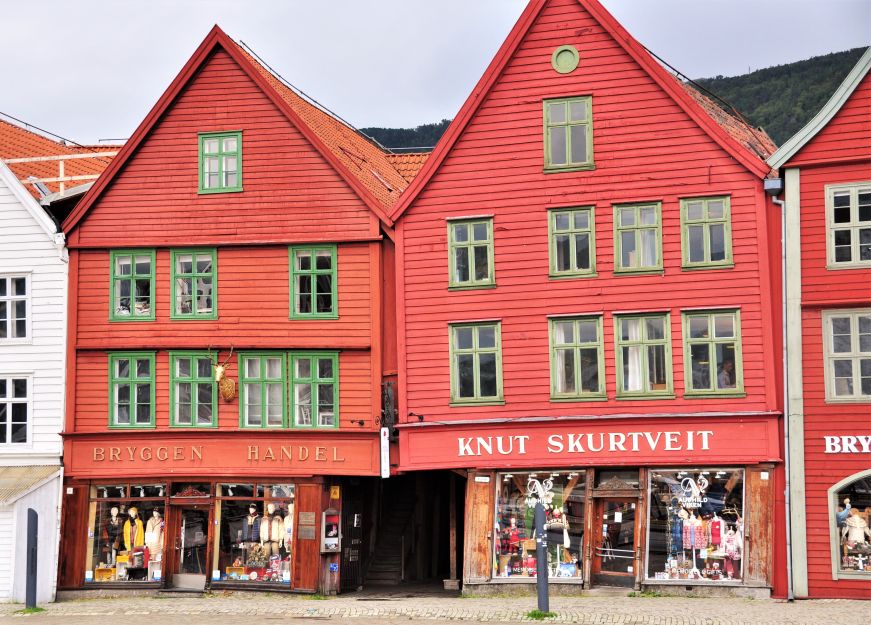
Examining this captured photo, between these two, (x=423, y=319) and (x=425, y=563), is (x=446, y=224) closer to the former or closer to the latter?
(x=423, y=319)

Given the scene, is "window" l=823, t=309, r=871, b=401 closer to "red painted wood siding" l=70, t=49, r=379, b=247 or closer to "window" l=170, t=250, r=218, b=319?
"red painted wood siding" l=70, t=49, r=379, b=247

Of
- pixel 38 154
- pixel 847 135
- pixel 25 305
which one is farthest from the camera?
pixel 38 154

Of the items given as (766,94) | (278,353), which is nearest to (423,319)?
(278,353)

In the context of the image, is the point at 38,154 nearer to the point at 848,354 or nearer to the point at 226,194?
the point at 226,194

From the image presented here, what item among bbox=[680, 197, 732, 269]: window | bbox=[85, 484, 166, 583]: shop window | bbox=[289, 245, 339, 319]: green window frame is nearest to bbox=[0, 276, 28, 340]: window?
bbox=[85, 484, 166, 583]: shop window

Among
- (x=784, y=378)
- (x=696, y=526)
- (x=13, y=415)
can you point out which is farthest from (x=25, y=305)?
(x=784, y=378)

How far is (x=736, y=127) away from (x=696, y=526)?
11.4 meters

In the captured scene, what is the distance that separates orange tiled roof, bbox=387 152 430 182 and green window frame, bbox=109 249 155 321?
8.58 metres

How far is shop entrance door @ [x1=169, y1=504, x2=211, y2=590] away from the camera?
33969 millimetres

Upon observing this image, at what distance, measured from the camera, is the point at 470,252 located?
108ft

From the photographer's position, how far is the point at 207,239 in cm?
3453

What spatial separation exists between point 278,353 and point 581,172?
→ 8351 millimetres

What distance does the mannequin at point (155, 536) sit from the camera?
112 ft

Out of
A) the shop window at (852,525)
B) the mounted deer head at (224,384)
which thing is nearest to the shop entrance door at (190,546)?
the mounted deer head at (224,384)
